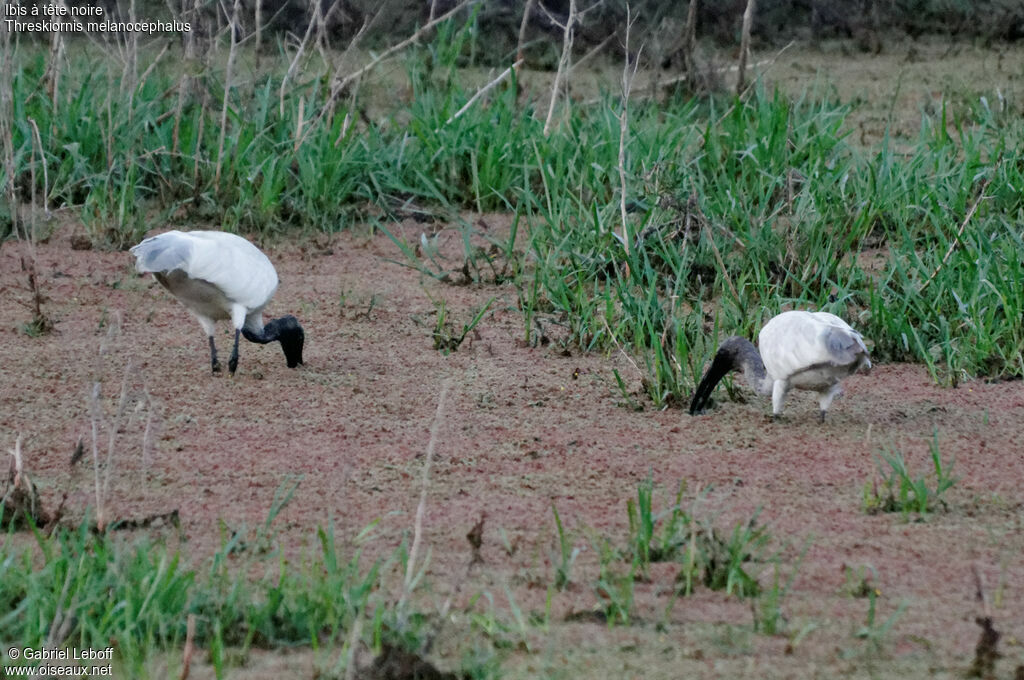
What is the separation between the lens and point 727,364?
3.96m

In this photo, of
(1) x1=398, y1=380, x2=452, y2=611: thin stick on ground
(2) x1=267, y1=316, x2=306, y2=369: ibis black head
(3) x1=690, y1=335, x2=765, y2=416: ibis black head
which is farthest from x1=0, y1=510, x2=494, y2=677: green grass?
(2) x1=267, y1=316, x2=306, y2=369: ibis black head

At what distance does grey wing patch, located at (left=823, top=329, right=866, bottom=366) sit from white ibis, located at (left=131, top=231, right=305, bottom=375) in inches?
65.8

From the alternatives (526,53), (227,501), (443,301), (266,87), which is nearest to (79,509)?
(227,501)

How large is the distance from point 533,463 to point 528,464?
0.6 inches

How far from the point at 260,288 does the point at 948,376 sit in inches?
86.0

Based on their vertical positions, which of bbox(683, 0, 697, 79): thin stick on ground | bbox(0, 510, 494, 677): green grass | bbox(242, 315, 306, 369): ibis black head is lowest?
bbox(242, 315, 306, 369): ibis black head

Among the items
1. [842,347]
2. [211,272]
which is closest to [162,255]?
[211,272]

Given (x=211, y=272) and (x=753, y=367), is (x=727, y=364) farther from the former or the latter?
(x=211, y=272)

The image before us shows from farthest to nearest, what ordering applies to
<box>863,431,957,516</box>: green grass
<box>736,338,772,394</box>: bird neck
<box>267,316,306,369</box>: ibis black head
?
<box>267,316,306,369</box>: ibis black head < <box>736,338,772,394</box>: bird neck < <box>863,431,957,516</box>: green grass

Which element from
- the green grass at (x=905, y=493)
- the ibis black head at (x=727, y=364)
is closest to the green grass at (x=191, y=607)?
the green grass at (x=905, y=493)

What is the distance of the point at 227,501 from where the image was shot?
3.20 metres

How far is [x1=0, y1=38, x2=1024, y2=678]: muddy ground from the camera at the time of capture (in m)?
2.51

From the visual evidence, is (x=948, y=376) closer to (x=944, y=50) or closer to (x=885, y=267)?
(x=885, y=267)

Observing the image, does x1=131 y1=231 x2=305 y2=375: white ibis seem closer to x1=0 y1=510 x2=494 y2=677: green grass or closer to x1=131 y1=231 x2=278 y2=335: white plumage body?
x1=131 y1=231 x2=278 y2=335: white plumage body
